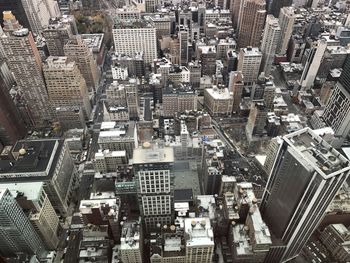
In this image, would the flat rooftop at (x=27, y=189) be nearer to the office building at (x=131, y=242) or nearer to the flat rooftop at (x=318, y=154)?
the office building at (x=131, y=242)

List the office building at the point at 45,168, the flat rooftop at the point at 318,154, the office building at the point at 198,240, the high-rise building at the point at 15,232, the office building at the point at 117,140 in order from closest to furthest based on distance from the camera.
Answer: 1. the flat rooftop at the point at 318,154
2. the high-rise building at the point at 15,232
3. the office building at the point at 198,240
4. the office building at the point at 45,168
5. the office building at the point at 117,140

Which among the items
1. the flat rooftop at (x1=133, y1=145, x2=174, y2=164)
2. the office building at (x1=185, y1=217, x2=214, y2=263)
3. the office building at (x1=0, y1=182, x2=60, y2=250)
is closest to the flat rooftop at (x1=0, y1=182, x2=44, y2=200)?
the office building at (x1=0, y1=182, x2=60, y2=250)

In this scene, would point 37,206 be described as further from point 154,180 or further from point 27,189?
point 154,180

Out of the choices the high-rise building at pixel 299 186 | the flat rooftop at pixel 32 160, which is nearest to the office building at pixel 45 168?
the flat rooftop at pixel 32 160

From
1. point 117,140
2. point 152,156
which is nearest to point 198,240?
point 152,156

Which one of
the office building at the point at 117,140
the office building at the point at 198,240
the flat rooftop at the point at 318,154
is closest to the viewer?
the flat rooftop at the point at 318,154

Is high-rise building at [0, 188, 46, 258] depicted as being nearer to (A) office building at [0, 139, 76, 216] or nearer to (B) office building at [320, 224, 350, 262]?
(A) office building at [0, 139, 76, 216]

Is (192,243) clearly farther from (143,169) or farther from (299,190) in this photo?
(299,190)

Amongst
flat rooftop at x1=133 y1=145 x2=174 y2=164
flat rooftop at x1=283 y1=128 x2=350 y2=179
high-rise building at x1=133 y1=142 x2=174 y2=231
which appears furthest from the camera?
high-rise building at x1=133 y1=142 x2=174 y2=231
